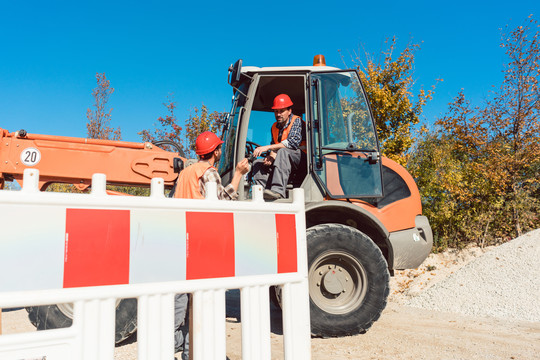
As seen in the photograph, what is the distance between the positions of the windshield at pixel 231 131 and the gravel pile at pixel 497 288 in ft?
13.2

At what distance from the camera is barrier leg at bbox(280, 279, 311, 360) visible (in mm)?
2053

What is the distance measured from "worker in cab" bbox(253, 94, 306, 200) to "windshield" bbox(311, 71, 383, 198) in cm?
24

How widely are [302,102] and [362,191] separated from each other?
1.94m

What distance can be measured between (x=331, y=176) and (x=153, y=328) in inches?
133

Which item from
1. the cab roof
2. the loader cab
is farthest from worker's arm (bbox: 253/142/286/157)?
the cab roof

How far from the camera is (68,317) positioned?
3.81 meters

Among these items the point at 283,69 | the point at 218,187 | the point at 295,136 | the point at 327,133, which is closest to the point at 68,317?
the point at 218,187

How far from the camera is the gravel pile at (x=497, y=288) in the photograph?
5.96m

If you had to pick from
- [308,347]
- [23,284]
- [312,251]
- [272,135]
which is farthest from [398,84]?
[23,284]

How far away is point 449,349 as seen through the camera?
3.94m

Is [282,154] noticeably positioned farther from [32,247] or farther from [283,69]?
[32,247]

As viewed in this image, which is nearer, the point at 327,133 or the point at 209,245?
the point at 209,245

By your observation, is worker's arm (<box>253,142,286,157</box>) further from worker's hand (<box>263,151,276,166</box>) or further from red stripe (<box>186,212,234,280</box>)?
red stripe (<box>186,212,234,280</box>)

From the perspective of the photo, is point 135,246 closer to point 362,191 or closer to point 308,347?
point 308,347
